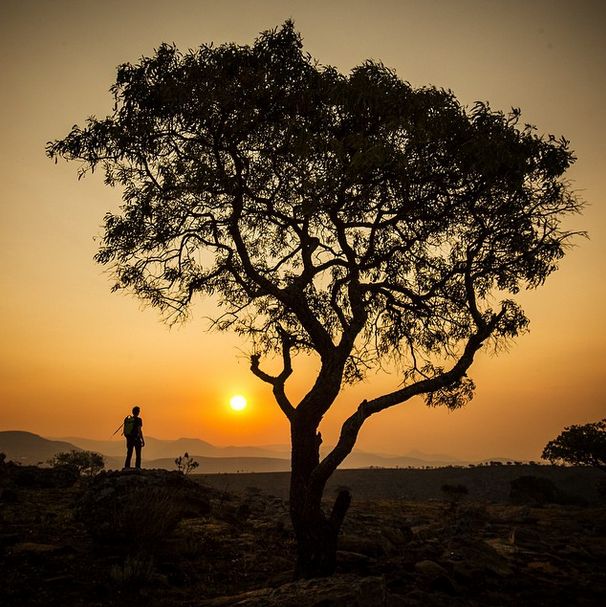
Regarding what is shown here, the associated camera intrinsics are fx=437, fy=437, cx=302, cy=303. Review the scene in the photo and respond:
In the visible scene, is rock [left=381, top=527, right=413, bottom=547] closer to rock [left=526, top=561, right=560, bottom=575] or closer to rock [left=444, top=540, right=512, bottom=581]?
rock [left=444, top=540, right=512, bottom=581]

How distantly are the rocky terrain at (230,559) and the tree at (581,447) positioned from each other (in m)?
24.3

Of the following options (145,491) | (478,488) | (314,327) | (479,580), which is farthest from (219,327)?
(478,488)

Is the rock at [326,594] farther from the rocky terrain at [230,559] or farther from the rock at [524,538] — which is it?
the rock at [524,538]

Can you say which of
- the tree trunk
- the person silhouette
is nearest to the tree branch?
the tree trunk

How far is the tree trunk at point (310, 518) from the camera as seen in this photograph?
27.8ft

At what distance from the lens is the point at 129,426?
18.6 m

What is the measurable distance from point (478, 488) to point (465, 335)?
136 ft

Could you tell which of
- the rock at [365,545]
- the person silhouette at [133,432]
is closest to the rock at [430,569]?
the rock at [365,545]

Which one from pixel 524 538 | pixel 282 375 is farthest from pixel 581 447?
pixel 282 375

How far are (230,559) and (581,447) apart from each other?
3535cm

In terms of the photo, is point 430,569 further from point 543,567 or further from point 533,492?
point 533,492

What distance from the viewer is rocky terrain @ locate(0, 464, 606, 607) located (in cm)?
720

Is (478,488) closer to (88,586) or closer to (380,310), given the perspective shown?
(380,310)

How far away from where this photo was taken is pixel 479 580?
8930 millimetres
